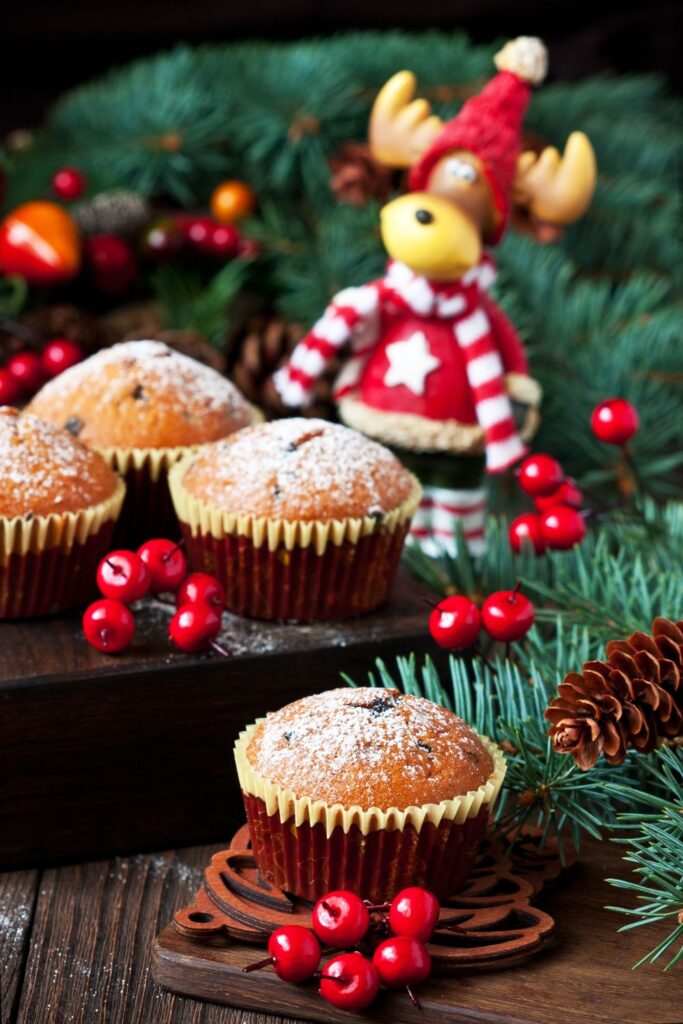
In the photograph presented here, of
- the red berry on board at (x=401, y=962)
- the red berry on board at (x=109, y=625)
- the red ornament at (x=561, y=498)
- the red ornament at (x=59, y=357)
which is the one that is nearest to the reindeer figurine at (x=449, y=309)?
the red ornament at (x=561, y=498)

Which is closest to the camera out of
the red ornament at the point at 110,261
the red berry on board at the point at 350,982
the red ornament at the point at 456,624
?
the red berry on board at the point at 350,982

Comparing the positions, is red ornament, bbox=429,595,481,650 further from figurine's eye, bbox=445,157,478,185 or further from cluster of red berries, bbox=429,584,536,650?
figurine's eye, bbox=445,157,478,185

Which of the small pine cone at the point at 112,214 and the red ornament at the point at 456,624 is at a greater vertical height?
the red ornament at the point at 456,624

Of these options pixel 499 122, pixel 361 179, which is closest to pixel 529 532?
pixel 499 122

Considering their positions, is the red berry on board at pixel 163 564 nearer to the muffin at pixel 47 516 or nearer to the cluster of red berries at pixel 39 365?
the muffin at pixel 47 516

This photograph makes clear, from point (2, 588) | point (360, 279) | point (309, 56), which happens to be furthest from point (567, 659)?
point (309, 56)

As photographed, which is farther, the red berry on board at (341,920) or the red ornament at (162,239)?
the red ornament at (162,239)
